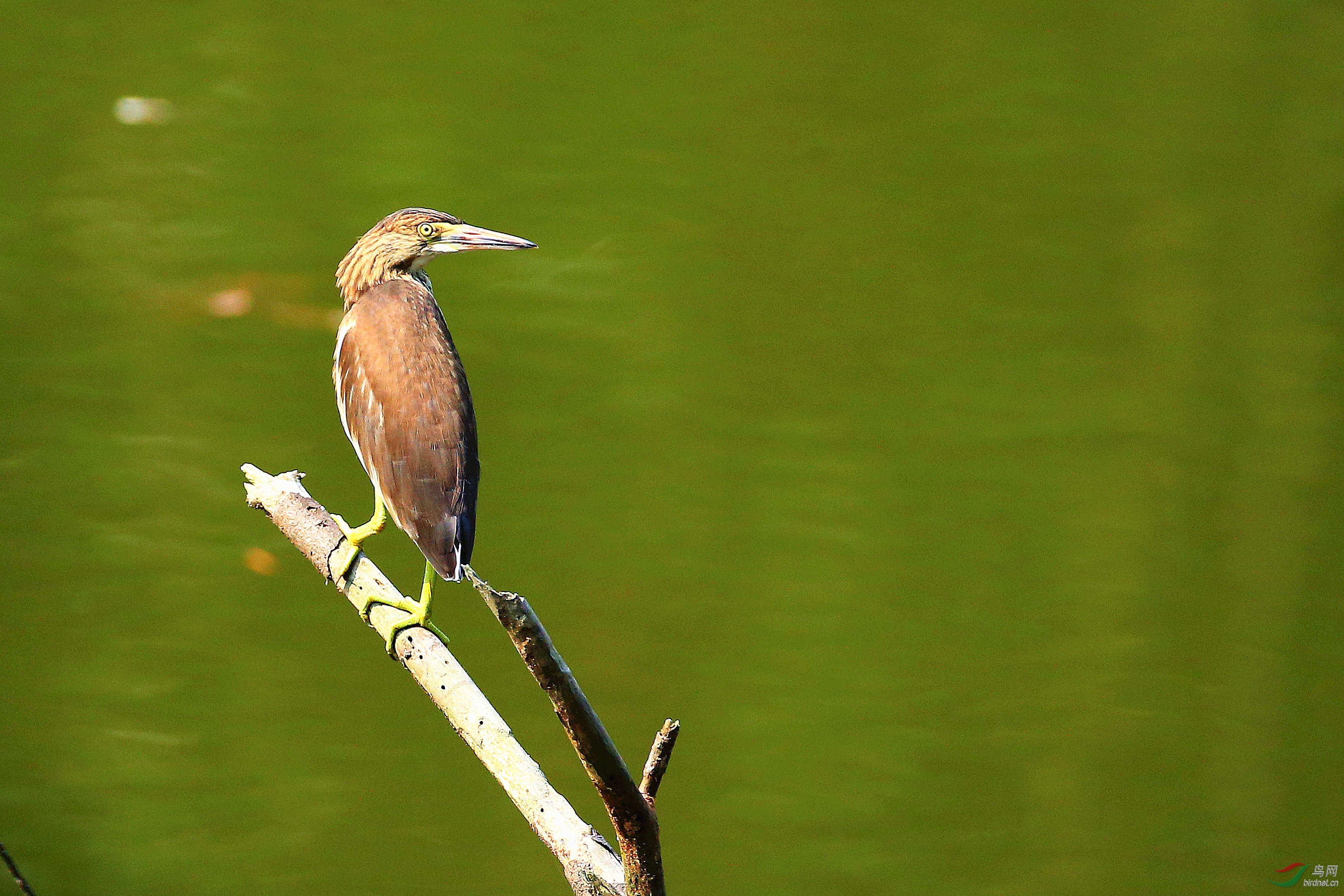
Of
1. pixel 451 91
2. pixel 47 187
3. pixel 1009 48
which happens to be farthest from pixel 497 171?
pixel 1009 48

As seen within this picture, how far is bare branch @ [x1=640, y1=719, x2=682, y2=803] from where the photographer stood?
1.29 meters

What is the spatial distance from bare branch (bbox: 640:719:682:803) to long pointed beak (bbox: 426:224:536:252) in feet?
2.86

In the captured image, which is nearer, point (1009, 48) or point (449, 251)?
point (449, 251)

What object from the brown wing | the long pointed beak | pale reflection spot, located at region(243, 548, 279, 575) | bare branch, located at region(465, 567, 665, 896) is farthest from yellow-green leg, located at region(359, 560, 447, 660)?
pale reflection spot, located at region(243, 548, 279, 575)

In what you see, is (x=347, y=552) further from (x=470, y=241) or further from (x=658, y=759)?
(x=658, y=759)

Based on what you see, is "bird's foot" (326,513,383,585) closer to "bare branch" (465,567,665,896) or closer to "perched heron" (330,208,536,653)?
"perched heron" (330,208,536,653)

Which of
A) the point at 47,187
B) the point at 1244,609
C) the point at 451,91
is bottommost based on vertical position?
the point at 1244,609

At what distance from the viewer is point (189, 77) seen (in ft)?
9.70

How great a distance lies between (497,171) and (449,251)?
1021 mm

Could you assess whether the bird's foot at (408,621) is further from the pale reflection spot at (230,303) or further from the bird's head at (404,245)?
the pale reflection spot at (230,303)

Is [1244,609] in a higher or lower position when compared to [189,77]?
lower

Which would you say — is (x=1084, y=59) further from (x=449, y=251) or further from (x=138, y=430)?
(x=138, y=430)

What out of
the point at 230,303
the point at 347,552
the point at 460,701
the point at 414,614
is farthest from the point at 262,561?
the point at 460,701

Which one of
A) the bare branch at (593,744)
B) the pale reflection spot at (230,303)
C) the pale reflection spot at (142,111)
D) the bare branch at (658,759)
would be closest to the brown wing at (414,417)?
the bare branch at (593,744)
